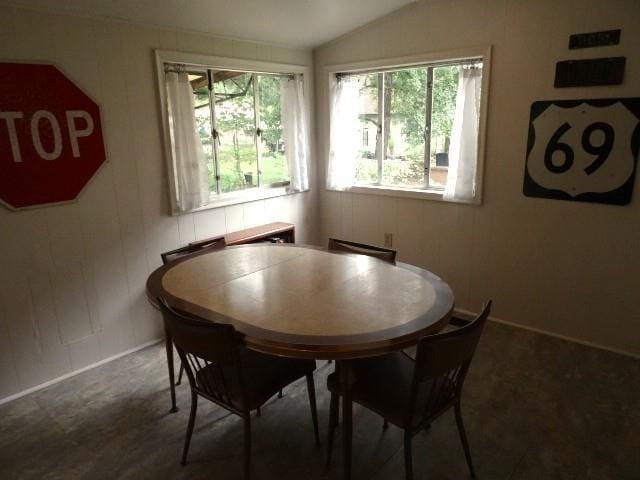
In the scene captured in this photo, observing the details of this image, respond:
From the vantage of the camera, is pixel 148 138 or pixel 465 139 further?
pixel 465 139

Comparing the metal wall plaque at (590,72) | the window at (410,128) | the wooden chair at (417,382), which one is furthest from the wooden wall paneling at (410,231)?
the wooden chair at (417,382)

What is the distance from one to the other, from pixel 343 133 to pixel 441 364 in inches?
115

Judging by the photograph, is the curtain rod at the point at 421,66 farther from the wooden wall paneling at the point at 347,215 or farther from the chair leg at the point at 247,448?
the chair leg at the point at 247,448

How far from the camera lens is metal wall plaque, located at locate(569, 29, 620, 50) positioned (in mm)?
2654

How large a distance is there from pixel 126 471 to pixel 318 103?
11.3 ft

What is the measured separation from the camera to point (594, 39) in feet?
8.91

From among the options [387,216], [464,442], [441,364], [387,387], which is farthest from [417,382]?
[387,216]

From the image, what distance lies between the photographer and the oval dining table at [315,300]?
1665 mm

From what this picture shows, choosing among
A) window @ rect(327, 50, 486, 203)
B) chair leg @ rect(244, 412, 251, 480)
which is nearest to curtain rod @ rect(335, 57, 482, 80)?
window @ rect(327, 50, 486, 203)

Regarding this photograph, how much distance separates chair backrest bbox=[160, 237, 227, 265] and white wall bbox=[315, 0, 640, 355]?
1.78 meters

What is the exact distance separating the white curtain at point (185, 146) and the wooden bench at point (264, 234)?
37 cm

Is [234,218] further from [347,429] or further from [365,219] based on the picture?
[347,429]

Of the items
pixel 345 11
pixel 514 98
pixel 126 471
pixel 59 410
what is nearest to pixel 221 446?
pixel 126 471

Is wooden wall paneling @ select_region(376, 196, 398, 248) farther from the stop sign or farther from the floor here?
the stop sign
